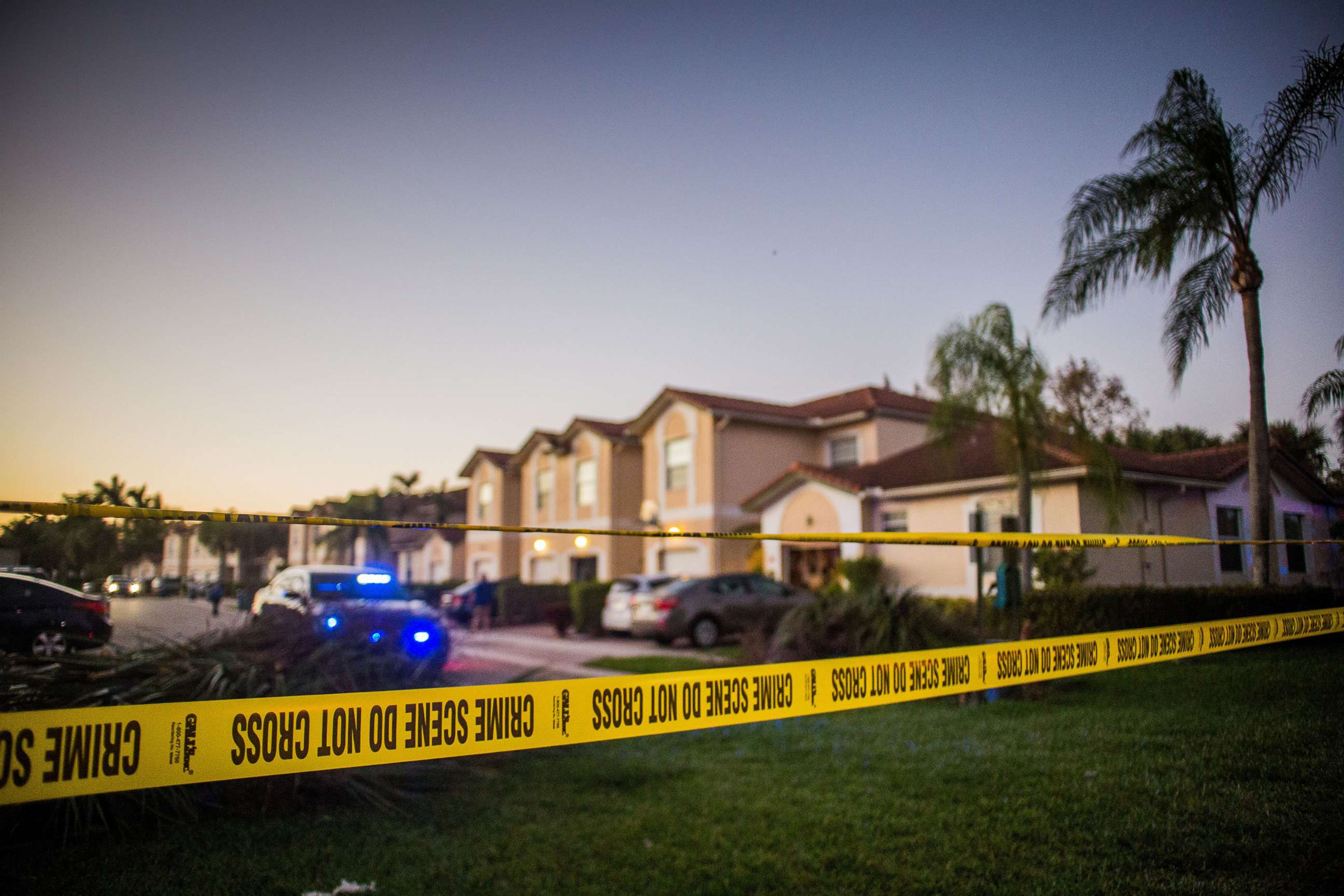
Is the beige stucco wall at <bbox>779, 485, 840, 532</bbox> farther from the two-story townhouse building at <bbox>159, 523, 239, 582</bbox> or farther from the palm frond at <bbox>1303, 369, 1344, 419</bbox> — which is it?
the palm frond at <bbox>1303, 369, 1344, 419</bbox>

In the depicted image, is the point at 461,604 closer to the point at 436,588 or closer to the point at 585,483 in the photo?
the point at 585,483

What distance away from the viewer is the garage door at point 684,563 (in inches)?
1069

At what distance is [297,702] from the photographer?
7.58ft

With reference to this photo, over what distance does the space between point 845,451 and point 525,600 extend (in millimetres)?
12478

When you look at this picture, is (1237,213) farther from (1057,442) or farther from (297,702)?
(1057,442)

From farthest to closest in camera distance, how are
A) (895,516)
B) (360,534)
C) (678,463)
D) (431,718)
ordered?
(360,534) < (678,463) < (895,516) < (431,718)

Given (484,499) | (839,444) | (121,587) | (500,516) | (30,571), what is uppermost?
(839,444)

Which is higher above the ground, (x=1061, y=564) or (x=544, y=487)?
(x=544, y=487)

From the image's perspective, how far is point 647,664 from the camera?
14.1m

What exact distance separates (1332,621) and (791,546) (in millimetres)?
20816

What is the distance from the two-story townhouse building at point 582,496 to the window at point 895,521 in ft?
33.5

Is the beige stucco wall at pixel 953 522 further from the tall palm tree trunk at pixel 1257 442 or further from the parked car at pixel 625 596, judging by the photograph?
the tall palm tree trunk at pixel 1257 442

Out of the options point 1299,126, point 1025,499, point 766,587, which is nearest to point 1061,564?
point 1025,499

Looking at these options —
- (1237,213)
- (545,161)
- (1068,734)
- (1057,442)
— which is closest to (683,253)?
(545,161)
